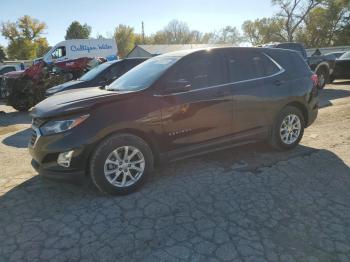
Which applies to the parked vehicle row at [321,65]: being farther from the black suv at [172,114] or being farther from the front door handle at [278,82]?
the front door handle at [278,82]

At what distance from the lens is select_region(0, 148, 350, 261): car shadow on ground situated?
3.23 meters

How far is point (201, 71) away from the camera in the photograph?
16.0 feet

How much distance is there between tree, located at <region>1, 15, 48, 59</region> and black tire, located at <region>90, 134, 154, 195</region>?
212ft

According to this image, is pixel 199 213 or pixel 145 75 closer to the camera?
pixel 199 213

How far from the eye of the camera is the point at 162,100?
443cm

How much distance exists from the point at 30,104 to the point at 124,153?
29.8 feet

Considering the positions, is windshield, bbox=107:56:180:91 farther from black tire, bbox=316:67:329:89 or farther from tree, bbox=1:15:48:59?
tree, bbox=1:15:48:59

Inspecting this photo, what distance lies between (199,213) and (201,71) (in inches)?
80.2

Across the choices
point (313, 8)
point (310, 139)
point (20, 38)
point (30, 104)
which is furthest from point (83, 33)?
point (310, 139)

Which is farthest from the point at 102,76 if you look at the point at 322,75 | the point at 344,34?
the point at 344,34

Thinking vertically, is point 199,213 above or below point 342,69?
below

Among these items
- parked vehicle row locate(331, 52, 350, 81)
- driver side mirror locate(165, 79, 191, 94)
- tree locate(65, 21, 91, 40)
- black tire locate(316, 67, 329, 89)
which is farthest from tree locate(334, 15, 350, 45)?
driver side mirror locate(165, 79, 191, 94)

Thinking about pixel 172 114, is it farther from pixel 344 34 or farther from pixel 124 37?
pixel 124 37

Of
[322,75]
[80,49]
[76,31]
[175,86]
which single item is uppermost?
[76,31]
